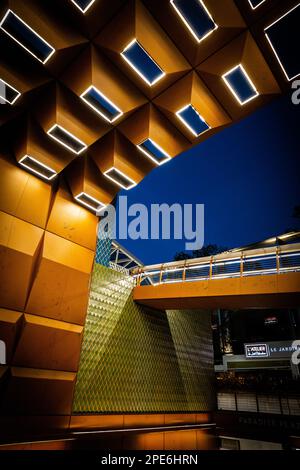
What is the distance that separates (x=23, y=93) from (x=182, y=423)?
11997 millimetres

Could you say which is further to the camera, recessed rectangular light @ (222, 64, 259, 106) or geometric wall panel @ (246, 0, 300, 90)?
recessed rectangular light @ (222, 64, 259, 106)

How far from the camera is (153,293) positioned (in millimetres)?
10141

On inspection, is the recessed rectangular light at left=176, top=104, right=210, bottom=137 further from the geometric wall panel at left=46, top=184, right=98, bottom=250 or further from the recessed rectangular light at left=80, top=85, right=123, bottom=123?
the geometric wall panel at left=46, top=184, right=98, bottom=250

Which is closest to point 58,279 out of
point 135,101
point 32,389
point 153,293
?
point 32,389

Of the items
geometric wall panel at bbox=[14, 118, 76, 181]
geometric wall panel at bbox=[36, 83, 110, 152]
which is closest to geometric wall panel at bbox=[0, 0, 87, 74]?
geometric wall panel at bbox=[36, 83, 110, 152]

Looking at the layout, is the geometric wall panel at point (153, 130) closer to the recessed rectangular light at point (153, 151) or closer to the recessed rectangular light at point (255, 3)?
the recessed rectangular light at point (153, 151)

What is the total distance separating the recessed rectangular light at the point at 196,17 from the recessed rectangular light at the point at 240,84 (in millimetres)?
889

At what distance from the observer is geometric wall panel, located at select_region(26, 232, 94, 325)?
730 centimetres

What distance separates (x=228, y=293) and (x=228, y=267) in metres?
0.99

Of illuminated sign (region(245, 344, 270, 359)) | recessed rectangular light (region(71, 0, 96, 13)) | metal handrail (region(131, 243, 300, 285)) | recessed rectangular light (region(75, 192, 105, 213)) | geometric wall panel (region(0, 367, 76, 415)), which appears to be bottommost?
geometric wall panel (region(0, 367, 76, 415))

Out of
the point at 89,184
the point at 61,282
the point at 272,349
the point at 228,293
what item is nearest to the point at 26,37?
the point at 89,184

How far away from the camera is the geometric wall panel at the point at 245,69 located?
17.3 ft
